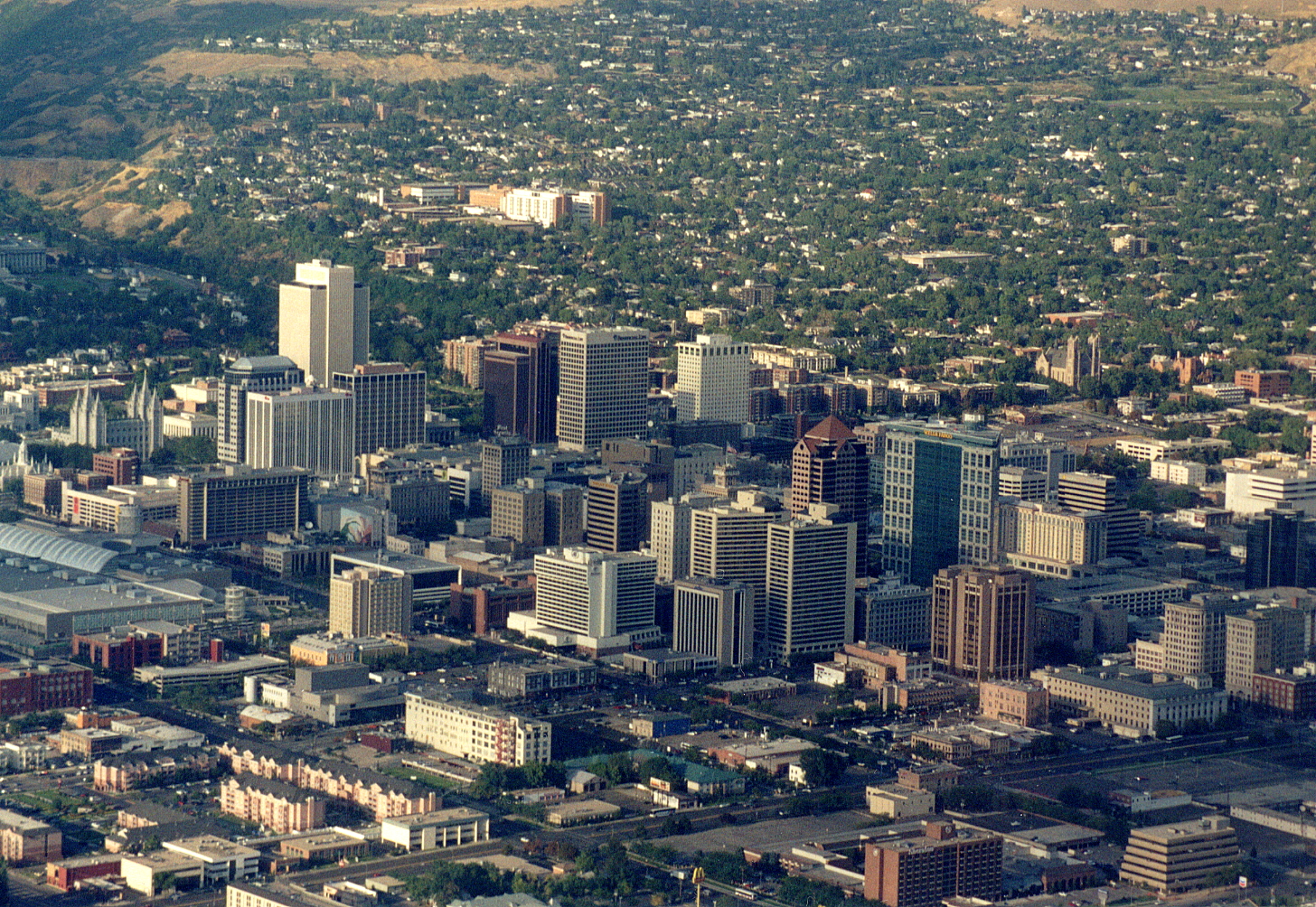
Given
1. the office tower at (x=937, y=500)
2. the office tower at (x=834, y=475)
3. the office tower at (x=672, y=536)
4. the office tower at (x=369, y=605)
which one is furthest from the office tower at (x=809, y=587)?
the office tower at (x=369, y=605)

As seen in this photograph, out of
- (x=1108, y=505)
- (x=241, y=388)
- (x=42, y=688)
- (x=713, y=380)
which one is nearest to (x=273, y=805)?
(x=42, y=688)

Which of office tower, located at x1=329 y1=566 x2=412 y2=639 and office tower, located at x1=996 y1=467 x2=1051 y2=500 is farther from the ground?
office tower, located at x1=996 y1=467 x2=1051 y2=500

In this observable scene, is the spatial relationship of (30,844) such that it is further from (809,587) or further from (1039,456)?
(1039,456)

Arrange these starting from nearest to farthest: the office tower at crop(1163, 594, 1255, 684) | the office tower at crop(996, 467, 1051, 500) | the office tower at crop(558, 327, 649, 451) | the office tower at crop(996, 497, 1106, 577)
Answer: the office tower at crop(1163, 594, 1255, 684)
the office tower at crop(996, 497, 1106, 577)
the office tower at crop(996, 467, 1051, 500)
the office tower at crop(558, 327, 649, 451)

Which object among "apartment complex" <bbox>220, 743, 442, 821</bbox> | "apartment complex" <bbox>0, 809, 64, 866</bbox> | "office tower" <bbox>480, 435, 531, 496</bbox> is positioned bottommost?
"apartment complex" <bbox>0, 809, 64, 866</bbox>

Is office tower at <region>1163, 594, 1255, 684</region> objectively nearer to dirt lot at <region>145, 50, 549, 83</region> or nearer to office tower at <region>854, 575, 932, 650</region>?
office tower at <region>854, 575, 932, 650</region>

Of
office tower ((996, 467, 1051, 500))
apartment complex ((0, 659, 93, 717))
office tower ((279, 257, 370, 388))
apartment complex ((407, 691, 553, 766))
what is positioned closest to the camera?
apartment complex ((407, 691, 553, 766))

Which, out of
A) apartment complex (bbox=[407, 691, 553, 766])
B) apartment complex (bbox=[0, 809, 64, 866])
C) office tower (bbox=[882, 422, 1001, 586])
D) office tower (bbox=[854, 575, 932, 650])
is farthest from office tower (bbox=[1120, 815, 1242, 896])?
office tower (bbox=[882, 422, 1001, 586])
